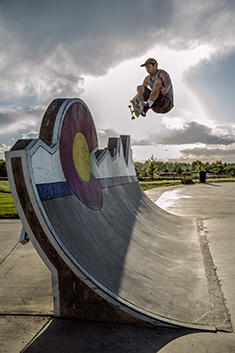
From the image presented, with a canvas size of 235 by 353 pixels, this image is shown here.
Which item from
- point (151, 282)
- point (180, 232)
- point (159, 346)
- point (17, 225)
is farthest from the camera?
point (17, 225)

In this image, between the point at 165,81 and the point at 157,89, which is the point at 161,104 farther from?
the point at 165,81

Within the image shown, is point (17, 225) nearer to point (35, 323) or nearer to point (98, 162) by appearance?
point (98, 162)

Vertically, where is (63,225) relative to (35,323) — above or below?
above

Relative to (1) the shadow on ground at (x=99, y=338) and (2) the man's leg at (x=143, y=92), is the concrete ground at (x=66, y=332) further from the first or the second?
(2) the man's leg at (x=143, y=92)

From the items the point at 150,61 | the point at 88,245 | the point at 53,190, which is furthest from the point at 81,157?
the point at 150,61

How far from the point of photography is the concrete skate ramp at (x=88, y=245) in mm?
3254

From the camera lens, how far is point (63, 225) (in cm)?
370

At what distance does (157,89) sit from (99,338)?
19.8ft

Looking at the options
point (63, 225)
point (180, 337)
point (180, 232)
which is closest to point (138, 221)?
point (180, 232)

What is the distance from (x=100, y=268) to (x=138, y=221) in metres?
3.59

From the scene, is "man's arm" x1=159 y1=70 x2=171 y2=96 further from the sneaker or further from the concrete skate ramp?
the concrete skate ramp

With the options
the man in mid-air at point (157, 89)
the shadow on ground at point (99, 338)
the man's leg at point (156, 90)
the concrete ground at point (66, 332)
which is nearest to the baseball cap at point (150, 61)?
the man in mid-air at point (157, 89)

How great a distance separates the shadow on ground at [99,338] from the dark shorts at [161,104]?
19.1ft

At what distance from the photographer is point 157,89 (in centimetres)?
729
